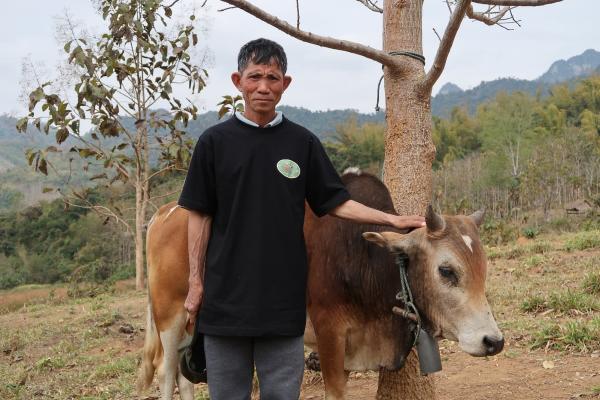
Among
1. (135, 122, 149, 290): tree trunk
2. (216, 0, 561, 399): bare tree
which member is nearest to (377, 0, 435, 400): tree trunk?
(216, 0, 561, 399): bare tree

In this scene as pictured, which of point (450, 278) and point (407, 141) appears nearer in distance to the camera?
point (450, 278)

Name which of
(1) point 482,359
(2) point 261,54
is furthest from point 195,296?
(1) point 482,359

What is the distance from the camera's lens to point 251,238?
2.66 meters

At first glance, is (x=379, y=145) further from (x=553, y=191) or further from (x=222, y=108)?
(x=222, y=108)

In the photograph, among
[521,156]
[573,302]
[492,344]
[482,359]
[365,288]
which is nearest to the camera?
[492,344]

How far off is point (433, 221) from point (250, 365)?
1.11 m

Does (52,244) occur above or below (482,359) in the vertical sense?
below

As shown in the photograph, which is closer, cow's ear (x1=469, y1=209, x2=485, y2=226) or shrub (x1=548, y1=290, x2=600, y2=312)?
cow's ear (x1=469, y1=209, x2=485, y2=226)

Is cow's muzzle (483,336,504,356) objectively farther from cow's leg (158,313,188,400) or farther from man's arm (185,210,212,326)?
cow's leg (158,313,188,400)

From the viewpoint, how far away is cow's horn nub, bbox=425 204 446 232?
3.04 metres

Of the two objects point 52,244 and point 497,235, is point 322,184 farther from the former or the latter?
point 52,244

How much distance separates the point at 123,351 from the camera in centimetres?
786

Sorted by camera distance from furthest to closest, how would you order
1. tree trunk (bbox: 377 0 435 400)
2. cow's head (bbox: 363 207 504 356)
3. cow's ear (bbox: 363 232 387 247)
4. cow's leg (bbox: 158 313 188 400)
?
cow's leg (bbox: 158 313 188 400) → tree trunk (bbox: 377 0 435 400) → cow's ear (bbox: 363 232 387 247) → cow's head (bbox: 363 207 504 356)

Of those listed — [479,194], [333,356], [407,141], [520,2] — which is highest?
[520,2]
